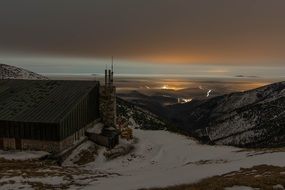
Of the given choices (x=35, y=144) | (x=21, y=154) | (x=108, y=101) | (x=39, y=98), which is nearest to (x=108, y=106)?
(x=108, y=101)

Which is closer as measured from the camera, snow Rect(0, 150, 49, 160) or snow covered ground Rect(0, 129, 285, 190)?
snow covered ground Rect(0, 129, 285, 190)

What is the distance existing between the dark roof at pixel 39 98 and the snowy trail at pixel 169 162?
26.7 feet

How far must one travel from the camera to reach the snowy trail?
23.9 metres

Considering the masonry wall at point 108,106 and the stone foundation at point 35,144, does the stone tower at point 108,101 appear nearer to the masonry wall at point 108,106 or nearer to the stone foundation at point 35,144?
the masonry wall at point 108,106

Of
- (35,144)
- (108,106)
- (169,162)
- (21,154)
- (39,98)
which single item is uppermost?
(39,98)

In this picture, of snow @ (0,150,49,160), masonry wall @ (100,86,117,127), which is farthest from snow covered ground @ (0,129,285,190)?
masonry wall @ (100,86,117,127)

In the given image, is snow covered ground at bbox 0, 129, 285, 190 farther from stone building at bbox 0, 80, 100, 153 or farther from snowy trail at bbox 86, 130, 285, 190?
stone building at bbox 0, 80, 100, 153

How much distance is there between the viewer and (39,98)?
45.5 m

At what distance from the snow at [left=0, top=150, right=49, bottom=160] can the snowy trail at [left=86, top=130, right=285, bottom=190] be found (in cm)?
577

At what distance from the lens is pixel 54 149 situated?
3928cm

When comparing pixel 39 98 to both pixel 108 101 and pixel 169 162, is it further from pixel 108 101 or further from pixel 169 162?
pixel 169 162

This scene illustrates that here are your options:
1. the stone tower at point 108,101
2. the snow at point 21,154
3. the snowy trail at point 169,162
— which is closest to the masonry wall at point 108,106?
the stone tower at point 108,101

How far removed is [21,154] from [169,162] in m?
16.8

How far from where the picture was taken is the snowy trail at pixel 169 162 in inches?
942
